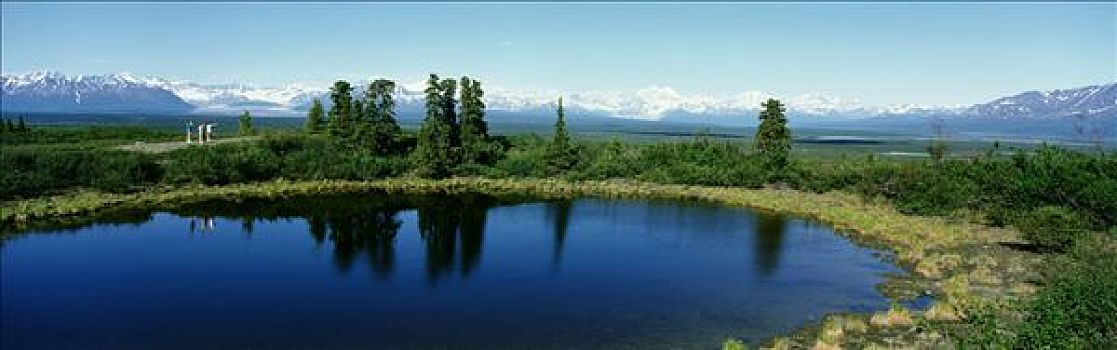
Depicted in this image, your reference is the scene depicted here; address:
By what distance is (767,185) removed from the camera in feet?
280

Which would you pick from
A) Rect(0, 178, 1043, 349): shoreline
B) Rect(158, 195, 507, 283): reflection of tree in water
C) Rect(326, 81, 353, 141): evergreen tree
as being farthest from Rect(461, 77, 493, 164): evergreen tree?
Rect(158, 195, 507, 283): reflection of tree in water

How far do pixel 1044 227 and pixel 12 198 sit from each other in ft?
214

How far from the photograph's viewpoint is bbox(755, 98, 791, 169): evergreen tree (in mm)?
88625

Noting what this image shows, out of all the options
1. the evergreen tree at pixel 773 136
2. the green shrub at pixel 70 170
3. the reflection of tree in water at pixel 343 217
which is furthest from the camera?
the evergreen tree at pixel 773 136

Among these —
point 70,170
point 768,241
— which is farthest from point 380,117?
point 768,241

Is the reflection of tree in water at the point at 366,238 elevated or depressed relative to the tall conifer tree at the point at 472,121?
depressed

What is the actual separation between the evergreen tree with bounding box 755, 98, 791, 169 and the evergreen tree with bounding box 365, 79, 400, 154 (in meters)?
38.9

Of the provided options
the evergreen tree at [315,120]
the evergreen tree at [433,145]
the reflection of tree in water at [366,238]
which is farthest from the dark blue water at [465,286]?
the evergreen tree at [315,120]

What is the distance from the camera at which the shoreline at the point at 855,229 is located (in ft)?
104

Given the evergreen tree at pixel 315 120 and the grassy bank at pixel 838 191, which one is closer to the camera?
the grassy bank at pixel 838 191

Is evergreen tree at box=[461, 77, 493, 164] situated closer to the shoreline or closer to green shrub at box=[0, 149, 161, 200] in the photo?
the shoreline

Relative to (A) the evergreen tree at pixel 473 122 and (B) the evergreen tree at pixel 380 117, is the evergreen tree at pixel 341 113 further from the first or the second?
(A) the evergreen tree at pixel 473 122

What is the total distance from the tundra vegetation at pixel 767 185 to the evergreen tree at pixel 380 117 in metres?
0.21

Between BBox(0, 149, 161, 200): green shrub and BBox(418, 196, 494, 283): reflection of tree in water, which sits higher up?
BBox(0, 149, 161, 200): green shrub
